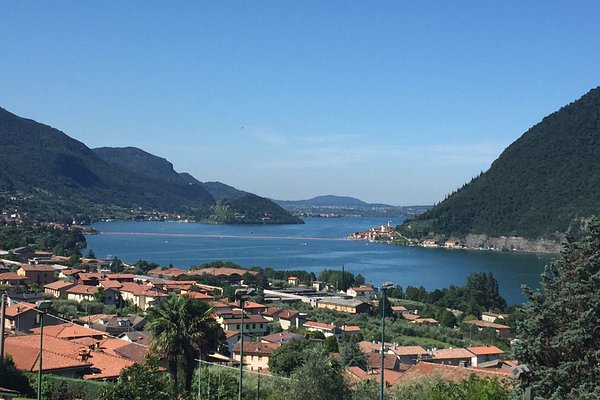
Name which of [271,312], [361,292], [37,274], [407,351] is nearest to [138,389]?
[407,351]

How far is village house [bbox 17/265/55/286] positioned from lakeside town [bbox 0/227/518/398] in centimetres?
7

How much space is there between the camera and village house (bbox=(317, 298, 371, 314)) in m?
39.5

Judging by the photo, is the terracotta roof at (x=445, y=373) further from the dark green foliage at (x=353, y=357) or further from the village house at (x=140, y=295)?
the village house at (x=140, y=295)

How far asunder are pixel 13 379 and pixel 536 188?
425 feet

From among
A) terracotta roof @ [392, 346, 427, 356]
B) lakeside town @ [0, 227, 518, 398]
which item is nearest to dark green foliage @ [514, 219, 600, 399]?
lakeside town @ [0, 227, 518, 398]

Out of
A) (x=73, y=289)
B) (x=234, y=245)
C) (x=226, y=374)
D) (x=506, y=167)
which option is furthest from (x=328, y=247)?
(x=226, y=374)

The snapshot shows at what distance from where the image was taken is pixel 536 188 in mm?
132375

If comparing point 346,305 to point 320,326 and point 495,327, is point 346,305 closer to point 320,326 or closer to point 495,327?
point 495,327

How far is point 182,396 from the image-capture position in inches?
408

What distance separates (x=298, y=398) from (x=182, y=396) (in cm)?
165

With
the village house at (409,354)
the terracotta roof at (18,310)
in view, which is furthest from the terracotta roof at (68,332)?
the village house at (409,354)

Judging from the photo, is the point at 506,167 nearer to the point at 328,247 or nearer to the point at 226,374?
the point at 328,247

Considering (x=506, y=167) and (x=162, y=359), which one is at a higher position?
(x=506, y=167)

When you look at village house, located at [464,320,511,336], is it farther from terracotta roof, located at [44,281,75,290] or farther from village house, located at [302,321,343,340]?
terracotta roof, located at [44,281,75,290]
